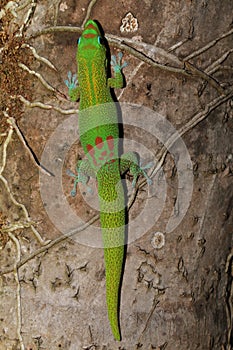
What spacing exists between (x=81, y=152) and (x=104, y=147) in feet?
0.55

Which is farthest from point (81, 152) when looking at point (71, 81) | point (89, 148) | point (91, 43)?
point (91, 43)

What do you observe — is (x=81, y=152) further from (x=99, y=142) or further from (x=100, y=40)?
(x=100, y=40)

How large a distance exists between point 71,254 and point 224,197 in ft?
3.48

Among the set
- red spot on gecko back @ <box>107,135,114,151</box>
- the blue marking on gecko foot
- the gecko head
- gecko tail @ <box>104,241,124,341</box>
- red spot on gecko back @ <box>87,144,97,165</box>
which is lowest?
gecko tail @ <box>104,241,124,341</box>

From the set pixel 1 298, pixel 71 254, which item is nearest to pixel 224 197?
pixel 71 254

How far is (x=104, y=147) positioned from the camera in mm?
3098

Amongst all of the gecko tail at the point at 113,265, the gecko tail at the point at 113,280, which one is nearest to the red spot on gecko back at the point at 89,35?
the gecko tail at the point at 113,265

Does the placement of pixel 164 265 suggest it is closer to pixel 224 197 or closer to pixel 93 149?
pixel 224 197

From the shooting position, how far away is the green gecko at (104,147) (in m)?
2.94

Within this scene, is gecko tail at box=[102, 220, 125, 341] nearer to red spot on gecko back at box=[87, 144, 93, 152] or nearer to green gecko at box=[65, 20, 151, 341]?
green gecko at box=[65, 20, 151, 341]

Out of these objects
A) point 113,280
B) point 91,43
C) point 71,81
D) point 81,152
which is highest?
point 91,43

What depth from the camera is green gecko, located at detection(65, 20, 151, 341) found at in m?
2.94

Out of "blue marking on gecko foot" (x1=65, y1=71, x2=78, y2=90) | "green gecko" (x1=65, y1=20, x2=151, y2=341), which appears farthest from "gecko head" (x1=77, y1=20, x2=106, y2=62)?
"blue marking on gecko foot" (x1=65, y1=71, x2=78, y2=90)

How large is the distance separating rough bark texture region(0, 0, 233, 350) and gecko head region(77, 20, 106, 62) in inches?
2.1
